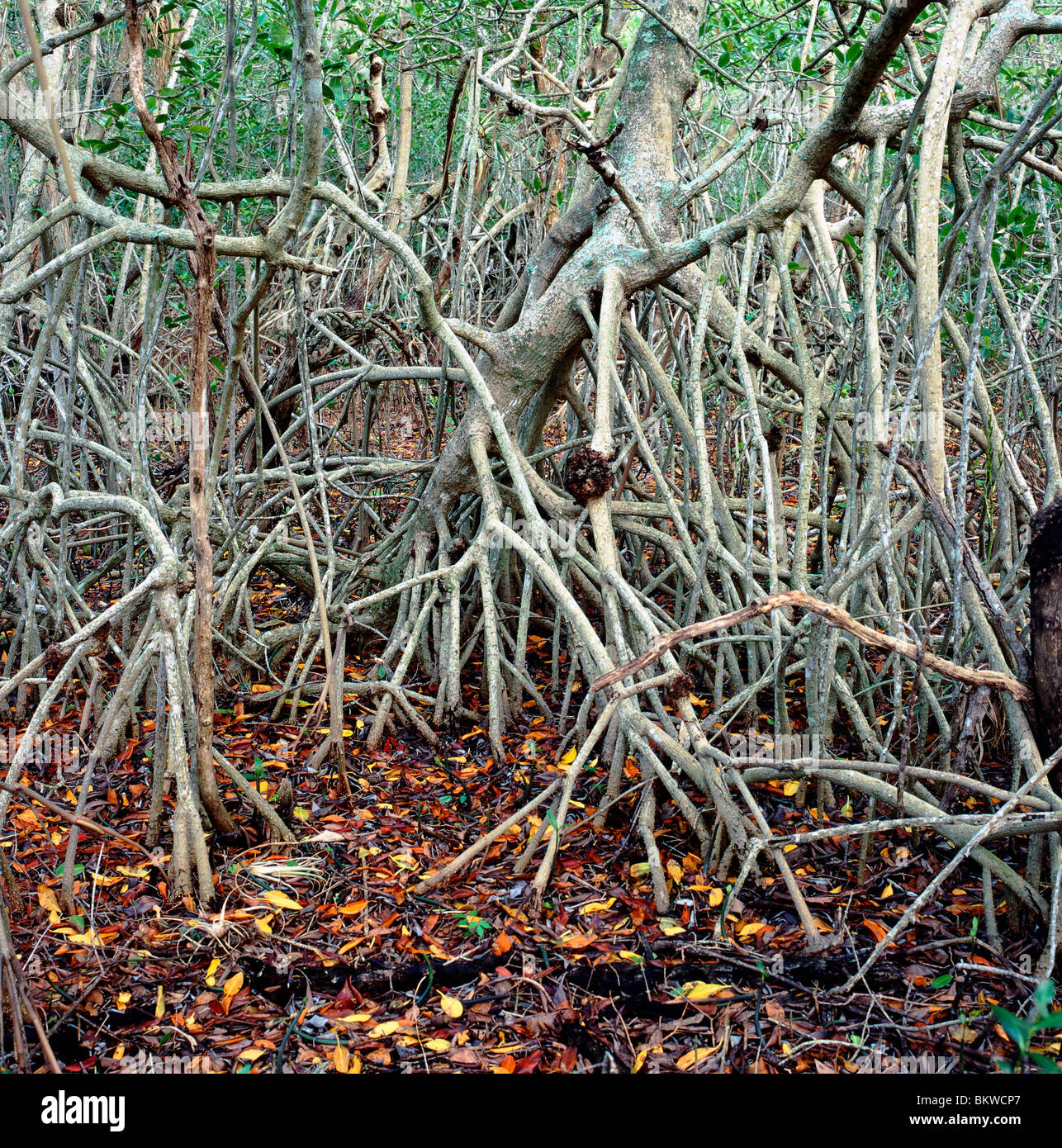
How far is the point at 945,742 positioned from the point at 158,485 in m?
3.32

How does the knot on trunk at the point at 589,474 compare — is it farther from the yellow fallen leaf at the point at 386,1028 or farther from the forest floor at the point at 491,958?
the yellow fallen leaf at the point at 386,1028

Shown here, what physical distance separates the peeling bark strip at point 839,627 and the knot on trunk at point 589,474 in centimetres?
73

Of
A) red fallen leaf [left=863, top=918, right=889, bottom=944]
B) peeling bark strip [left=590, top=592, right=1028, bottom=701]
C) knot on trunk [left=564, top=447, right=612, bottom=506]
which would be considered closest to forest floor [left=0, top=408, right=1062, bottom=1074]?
red fallen leaf [left=863, top=918, right=889, bottom=944]

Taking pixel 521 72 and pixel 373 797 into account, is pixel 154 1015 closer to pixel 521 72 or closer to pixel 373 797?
pixel 373 797

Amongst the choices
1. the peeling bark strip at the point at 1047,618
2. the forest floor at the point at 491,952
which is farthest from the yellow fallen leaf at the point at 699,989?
the peeling bark strip at the point at 1047,618

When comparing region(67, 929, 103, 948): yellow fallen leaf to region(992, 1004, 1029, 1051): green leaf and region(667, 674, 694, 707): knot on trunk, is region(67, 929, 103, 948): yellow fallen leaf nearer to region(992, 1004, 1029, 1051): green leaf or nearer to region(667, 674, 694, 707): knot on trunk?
region(667, 674, 694, 707): knot on trunk

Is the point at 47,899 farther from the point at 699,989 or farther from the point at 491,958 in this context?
the point at 699,989

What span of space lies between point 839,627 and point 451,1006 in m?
1.21

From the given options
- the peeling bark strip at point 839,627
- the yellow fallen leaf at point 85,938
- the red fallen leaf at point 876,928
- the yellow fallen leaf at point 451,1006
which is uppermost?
the peeling bark strip at point 839,627

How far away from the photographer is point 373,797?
307cm

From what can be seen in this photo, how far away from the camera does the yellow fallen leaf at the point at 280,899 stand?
2475 mm

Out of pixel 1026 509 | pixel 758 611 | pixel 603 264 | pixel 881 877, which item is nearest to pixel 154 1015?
pixel 758 611

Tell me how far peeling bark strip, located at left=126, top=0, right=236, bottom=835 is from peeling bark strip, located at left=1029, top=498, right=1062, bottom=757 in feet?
6.25

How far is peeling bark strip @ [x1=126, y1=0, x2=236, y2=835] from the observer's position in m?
1.85
